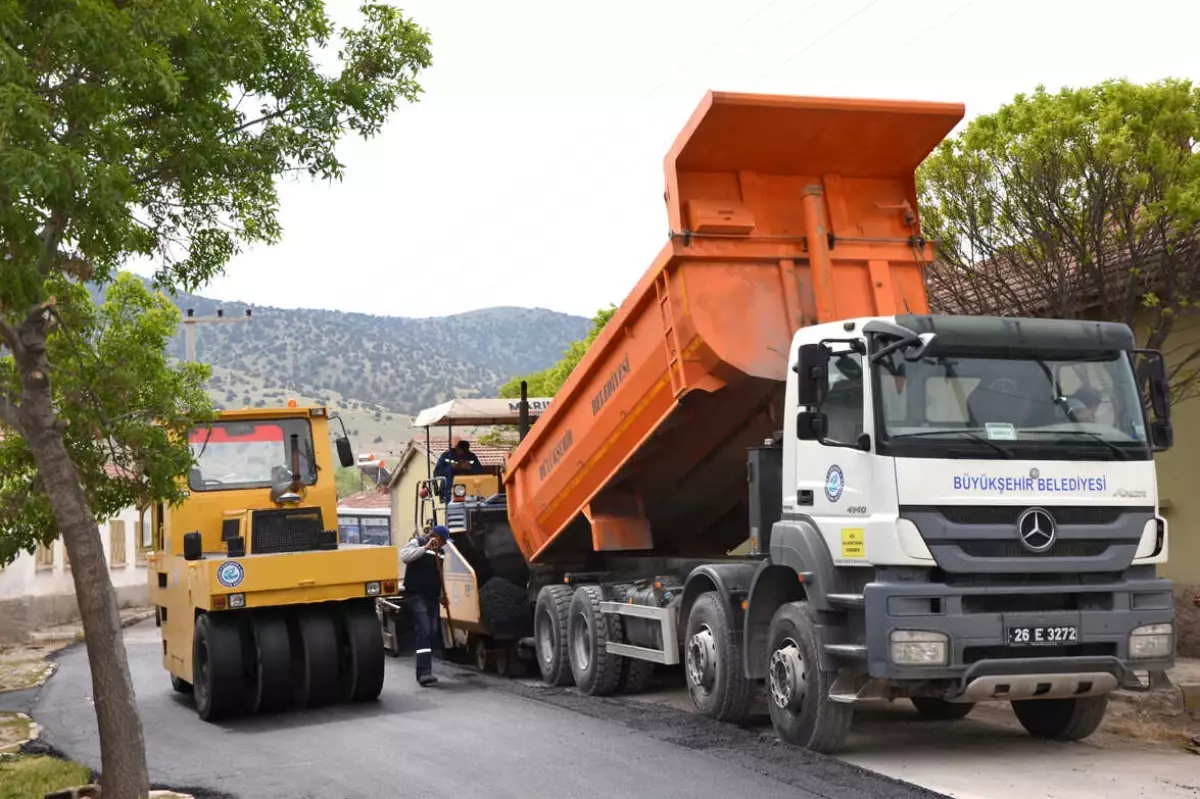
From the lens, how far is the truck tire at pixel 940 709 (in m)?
10.4

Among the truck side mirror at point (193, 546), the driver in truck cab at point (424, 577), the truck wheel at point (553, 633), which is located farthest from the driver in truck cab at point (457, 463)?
the truck side mirror at point (193, 546)

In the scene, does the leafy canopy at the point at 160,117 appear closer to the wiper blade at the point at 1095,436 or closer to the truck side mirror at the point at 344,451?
the truck side mirror at the point at 344,451

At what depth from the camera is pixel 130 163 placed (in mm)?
8594

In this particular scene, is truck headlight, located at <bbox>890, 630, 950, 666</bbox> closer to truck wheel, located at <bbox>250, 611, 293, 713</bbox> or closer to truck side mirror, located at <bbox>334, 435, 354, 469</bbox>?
truck wheel, located at <bbox>250, 611, 293, 713</bbox>

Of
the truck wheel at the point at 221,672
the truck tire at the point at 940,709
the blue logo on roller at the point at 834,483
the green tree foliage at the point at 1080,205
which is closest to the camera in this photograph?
the blue logo on roller at the point at 834,483

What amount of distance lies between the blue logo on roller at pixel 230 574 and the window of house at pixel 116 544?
19811 mm

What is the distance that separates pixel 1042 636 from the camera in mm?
8328

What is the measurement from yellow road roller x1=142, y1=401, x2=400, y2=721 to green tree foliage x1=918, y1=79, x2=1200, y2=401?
20.6 ft

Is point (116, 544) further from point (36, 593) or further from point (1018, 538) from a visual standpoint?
point (1018, 538)

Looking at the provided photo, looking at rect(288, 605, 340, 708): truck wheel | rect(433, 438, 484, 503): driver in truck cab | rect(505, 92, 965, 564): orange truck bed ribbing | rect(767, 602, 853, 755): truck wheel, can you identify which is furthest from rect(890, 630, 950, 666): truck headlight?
rect(433, 438, 484, 503): driver in truck cab

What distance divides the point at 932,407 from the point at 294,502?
6732mm

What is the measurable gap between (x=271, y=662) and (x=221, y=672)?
39cm

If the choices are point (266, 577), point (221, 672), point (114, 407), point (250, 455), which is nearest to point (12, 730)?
point (221, 672)

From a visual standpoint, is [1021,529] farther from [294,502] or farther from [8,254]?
[294,502]
